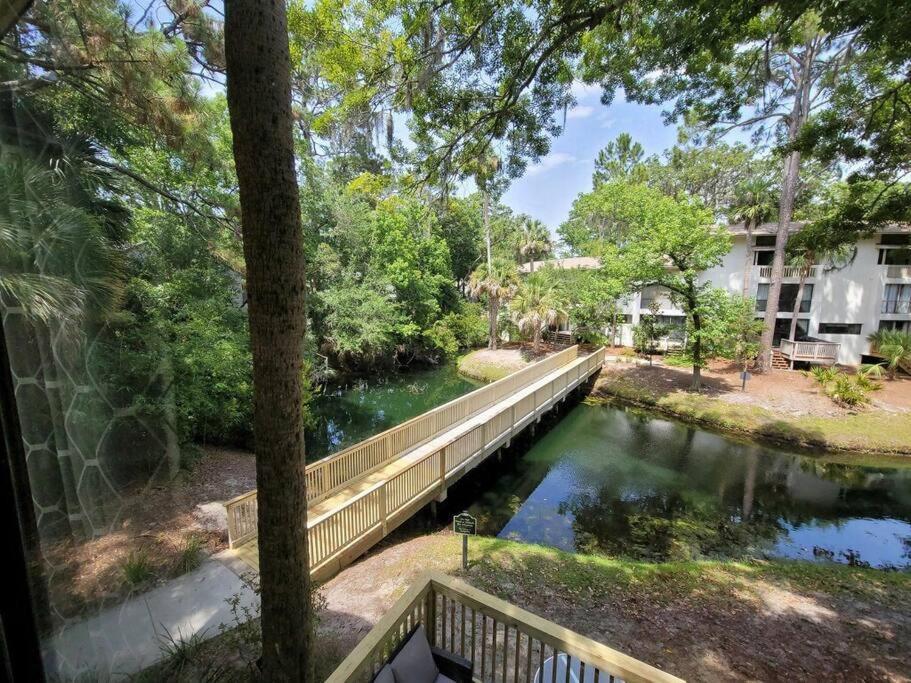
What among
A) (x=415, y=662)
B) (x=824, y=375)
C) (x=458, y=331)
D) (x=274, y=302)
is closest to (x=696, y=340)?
(x=824, y=375)

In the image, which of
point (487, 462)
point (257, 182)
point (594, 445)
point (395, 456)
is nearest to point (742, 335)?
point (594, 445)

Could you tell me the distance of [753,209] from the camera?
1653 centimetres

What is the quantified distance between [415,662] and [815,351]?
792 inches

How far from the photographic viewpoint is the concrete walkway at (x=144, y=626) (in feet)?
4.77

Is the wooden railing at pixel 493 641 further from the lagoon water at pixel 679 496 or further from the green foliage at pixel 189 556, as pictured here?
the lagoon water at pixel 679 496

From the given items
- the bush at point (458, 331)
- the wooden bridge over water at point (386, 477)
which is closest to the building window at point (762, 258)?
the bush at point (458, 331)

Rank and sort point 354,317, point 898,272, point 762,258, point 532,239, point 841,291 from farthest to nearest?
1. point 532,239
2. point 762,258
3. point 841,291
4. point 898,272
5. point 354,317

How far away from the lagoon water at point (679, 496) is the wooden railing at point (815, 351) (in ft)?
24.2

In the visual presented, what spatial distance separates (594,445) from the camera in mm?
11336

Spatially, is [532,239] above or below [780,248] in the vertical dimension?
above

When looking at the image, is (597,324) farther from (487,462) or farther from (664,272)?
(487,462)

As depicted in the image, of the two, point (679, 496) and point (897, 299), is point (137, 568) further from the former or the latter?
point (897, 299)

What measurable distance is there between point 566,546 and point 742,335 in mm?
14392

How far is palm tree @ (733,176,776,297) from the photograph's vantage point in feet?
54.5
